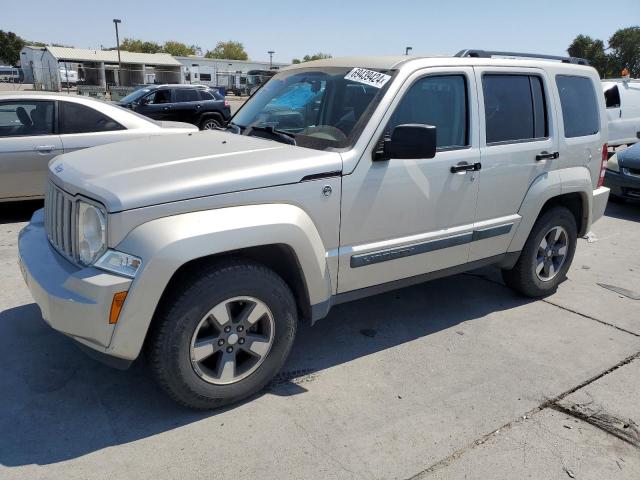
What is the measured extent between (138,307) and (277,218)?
A: 2.71 ft

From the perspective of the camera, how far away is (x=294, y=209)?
9.63 ft

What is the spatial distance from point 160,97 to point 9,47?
86176 mm

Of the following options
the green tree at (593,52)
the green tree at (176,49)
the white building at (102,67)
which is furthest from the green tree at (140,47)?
the green tree at (593,52)

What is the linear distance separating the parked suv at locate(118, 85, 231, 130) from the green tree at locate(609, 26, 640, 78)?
2174 inches

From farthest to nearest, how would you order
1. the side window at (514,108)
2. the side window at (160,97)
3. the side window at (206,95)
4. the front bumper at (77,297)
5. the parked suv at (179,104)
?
the side window at (206,95)
the side window at (160,97)
the parked suv at (179,104)
the side window at (514,108)
the front bumper at (77,297)

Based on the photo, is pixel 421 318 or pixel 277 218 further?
pixel 421 318

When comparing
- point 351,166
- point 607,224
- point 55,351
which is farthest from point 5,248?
point 607,224

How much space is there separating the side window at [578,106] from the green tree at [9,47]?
323ft

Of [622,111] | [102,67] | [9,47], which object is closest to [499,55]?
[622,111]

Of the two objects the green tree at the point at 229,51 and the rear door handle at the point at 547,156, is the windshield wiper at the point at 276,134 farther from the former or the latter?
the green tree at the point at 229,51

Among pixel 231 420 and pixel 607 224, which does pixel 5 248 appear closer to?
pixel 231 420

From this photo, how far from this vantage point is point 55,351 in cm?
352

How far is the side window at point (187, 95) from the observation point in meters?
15.5

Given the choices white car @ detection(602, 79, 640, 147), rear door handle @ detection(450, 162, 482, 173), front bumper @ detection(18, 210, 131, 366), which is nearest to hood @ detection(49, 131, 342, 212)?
front bumper @ detection(18, 210, 131, 366)
